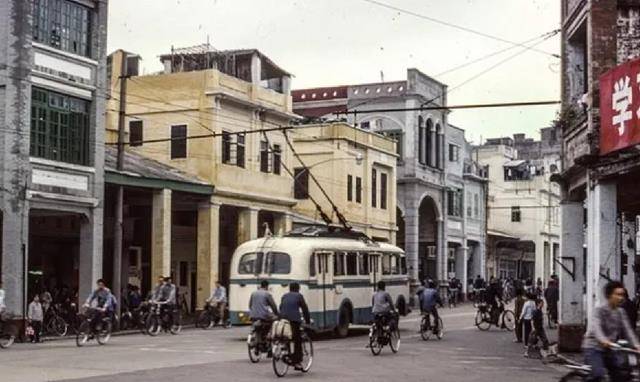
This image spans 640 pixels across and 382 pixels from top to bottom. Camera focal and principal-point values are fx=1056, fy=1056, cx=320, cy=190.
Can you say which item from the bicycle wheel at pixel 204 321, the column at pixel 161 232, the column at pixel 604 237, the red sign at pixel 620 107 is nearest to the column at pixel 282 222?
the column at pixel 161 232

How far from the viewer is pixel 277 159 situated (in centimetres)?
5003

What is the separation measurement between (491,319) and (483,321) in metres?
0.31

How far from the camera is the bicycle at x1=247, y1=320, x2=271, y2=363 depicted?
22.2 m

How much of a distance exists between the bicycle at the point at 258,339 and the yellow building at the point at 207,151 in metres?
19.0

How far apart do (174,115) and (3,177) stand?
15.1 metres

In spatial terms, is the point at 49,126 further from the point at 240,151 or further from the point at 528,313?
the point at 528,313

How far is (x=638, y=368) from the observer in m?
13.1

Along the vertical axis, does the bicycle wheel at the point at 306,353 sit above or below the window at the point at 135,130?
below

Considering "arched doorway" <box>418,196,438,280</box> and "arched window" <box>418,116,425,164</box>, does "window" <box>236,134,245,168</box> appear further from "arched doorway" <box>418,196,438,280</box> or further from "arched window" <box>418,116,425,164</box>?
"arched doorway" <box>418,196,438,280</box>

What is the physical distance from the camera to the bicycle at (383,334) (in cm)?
2522

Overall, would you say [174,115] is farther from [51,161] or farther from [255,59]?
[51,161]

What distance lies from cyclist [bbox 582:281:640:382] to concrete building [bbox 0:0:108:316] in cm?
2240

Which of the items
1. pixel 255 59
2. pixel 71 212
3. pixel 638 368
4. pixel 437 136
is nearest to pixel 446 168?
pixel 437 136

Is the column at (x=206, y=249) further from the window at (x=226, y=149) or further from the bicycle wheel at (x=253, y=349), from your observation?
the bicycle wheel at (x=253, y=349)
